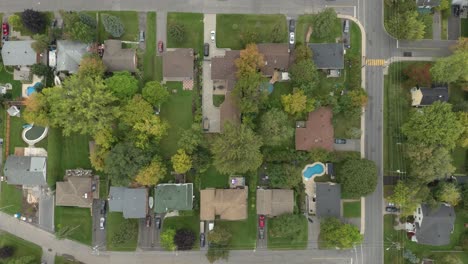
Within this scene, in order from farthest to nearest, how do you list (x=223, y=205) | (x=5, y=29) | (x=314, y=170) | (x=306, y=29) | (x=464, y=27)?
(x=464, y=27), (x=306, y=29), (x=5, y=29), (x=314, y=170), (x=223, y=205)

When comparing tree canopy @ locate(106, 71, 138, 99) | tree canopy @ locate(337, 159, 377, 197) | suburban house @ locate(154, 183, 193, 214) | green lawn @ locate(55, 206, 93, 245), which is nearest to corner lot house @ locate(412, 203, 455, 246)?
tree canopy @ locate(337, 159, 377, 197)

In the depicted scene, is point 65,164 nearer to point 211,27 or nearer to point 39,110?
point 39,110

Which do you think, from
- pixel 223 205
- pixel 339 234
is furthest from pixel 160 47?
pixel 339 234

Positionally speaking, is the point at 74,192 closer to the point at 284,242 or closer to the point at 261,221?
the point at 261,221

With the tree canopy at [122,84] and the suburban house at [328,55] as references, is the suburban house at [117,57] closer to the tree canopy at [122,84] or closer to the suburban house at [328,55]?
the tree canopy at [122,84]

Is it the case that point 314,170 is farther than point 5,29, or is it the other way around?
point 5,29
